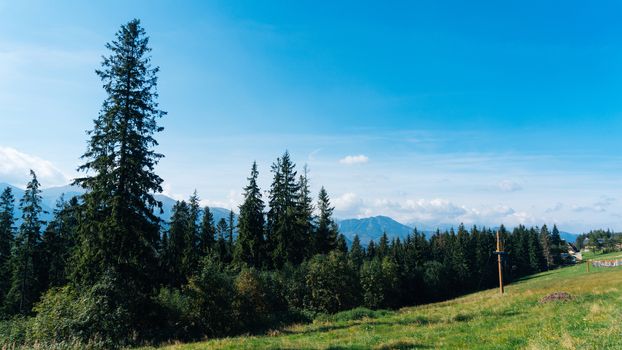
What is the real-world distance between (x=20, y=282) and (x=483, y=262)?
388ft

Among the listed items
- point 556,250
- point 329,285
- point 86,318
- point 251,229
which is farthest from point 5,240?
point 556,250

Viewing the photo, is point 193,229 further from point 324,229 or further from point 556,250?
point 556,250

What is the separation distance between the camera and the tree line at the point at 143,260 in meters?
19.2

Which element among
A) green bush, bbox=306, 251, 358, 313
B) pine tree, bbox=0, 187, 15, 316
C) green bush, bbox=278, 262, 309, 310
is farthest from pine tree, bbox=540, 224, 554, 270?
pine tree, bbox=0, 187, 15, 316

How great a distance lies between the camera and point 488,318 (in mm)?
19172

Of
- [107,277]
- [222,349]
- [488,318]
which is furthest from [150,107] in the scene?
[488,318]

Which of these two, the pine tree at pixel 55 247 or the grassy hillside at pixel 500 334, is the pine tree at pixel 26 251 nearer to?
the pine tree at pixel 55 247

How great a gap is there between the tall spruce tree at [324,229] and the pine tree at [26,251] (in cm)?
3772

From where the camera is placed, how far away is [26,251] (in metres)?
43.2

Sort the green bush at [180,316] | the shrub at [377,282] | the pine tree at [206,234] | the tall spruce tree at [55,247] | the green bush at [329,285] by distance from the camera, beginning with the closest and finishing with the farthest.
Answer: the green bush at [180,316] → the green bush at [329,285] → the tall spruce tree at [55,247] → the shrub at [377,282] → the pine tree at [206,234]

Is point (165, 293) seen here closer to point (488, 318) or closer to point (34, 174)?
point (488, 318)

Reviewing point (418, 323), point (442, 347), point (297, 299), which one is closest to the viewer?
point (442, 347)

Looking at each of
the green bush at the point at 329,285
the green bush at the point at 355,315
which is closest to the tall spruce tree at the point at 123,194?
the green bush at the point at 355,315

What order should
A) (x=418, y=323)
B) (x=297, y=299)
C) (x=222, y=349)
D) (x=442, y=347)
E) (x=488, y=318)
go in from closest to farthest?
(x=442, y=347) → (x=222, y=349) → (x=488, y=318) → (x=418, y=323) → (x=297, y=299)
